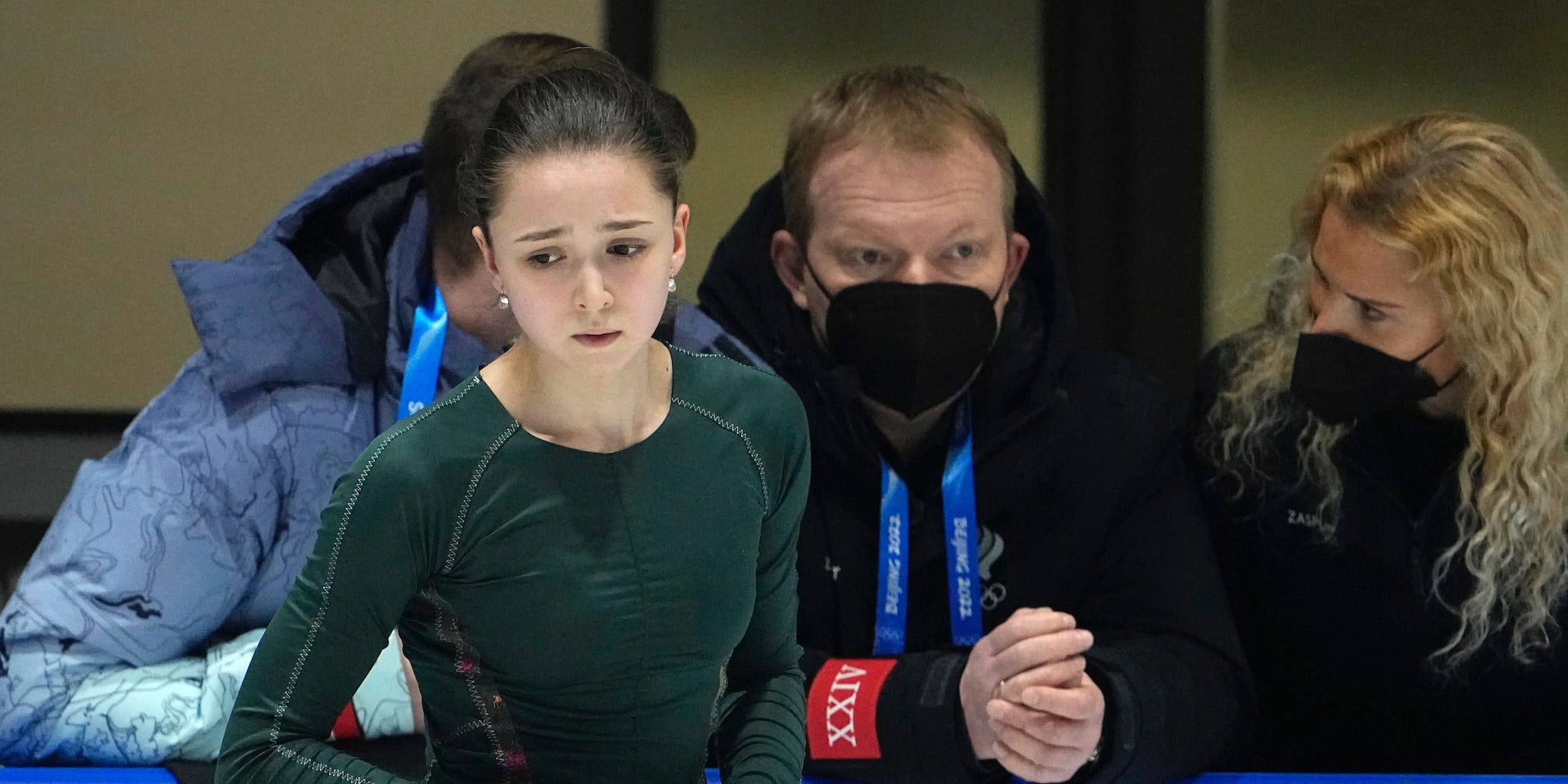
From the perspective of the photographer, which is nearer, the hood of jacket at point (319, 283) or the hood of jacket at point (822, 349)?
the hood of jacket at point (319, 283)

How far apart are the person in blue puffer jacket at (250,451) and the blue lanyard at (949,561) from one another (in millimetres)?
306

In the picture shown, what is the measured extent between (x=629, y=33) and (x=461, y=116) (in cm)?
133

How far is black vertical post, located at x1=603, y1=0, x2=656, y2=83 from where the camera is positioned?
10.1 ft

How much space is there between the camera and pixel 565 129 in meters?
1.17

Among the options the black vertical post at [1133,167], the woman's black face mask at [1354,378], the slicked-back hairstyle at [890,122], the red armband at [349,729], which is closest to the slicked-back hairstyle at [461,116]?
the slicked-back hairstyle at [890,122]

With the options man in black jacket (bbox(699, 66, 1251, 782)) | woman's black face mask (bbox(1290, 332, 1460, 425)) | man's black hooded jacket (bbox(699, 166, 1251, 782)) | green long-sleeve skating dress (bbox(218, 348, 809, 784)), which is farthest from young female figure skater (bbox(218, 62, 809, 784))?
woman's black face mask (bbox(1290, 332, 1460, 425))

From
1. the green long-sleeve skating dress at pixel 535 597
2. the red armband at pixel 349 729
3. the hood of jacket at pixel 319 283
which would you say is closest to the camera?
the green long-sleeve skating dress at pixel 535 597

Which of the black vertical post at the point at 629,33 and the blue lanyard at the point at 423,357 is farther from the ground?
the black vertical post at the point at 629,33

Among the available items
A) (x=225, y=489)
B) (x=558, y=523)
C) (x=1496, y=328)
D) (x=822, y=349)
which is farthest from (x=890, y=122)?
(x=558, y=523)

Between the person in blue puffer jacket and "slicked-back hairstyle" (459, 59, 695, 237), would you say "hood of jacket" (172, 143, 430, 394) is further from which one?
"slicked-back hairstyle" (459, 59, 695, 237)

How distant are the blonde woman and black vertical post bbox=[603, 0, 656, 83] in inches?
53.6

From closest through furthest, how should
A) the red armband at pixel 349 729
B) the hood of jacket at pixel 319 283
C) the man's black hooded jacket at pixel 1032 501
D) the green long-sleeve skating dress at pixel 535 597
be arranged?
the green long-sleeve skating dress at pixel 535 597, the red armband at pixel 349 729, the hood of jacket at pixel 319 283, the man's black hooded jacket at pixel 1032 501

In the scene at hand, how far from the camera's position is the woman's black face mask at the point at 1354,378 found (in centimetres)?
210

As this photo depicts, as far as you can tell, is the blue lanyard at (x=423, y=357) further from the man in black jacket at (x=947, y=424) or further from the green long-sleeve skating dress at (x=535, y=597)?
the green long-sleeve skating dress at (x=535, y=597)
